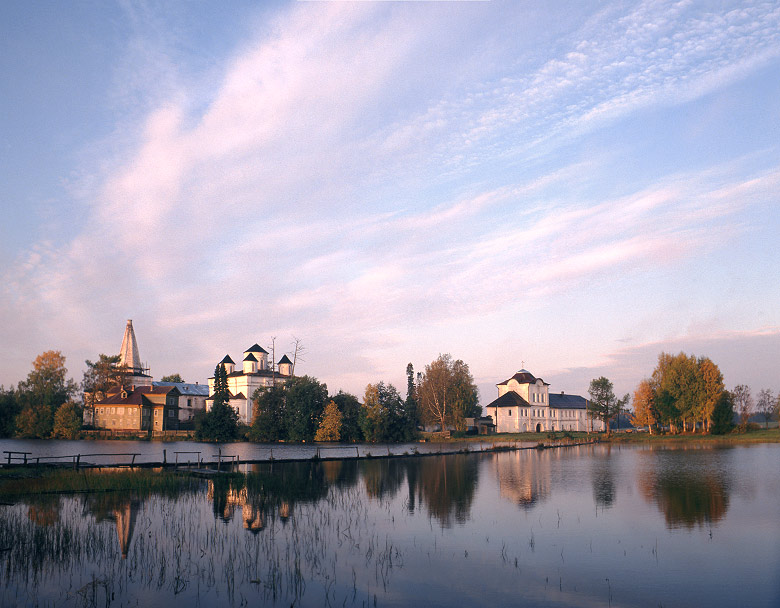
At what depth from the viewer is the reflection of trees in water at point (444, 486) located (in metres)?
28.4

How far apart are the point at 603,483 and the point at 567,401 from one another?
99392mm

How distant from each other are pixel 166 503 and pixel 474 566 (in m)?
17.2

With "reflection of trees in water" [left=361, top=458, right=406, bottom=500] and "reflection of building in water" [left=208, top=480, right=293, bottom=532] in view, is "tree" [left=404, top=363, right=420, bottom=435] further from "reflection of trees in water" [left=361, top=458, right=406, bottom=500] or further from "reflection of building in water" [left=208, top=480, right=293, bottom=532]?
"reflection of building in water" [left=208, top=480, right=293, bottom=532]

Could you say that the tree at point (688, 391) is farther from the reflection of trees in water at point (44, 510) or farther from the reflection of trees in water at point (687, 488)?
the reflection of trees in water at point (44, 510)

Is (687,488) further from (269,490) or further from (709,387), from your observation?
(709,387)

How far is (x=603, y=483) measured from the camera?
38.2 m

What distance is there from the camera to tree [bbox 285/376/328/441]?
352 ft

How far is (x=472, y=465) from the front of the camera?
54.4 metres

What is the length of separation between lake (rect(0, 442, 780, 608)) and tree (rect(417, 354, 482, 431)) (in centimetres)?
7267

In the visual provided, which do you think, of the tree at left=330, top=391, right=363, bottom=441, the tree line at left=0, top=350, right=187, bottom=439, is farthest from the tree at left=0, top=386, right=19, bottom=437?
the tree at left=330, top=391, right=363, bottom=441

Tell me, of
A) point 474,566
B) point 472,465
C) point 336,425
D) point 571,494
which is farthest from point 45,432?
point 474,566

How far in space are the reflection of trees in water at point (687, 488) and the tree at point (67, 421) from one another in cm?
10212

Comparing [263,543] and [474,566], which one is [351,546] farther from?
[474,566]

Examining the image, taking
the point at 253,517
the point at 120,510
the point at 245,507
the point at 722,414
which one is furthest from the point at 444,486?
the point at 722,414
